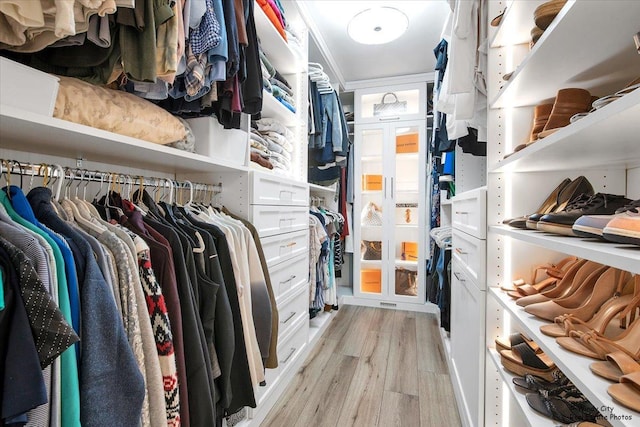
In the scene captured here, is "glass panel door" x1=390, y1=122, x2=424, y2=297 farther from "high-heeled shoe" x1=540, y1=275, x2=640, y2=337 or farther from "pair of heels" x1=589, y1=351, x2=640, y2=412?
"pair of heels" x1=589, y1=351, x2=640, y2=412

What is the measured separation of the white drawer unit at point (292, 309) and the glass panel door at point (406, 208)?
1452mm

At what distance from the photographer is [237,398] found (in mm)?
1057

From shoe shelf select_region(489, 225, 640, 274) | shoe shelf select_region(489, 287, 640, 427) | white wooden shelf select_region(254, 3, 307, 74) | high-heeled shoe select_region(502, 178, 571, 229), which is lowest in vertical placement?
shoe shelf select_region(489, 287, 640, 427)

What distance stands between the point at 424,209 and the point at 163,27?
280 cm

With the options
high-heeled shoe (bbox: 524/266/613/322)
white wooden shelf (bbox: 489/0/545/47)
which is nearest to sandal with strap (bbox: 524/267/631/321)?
high-heeled shoe (bbox: 524/266/613/322)

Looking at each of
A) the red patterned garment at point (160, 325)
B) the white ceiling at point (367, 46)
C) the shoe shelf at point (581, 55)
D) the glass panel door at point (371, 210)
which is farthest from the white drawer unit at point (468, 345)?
the white ceiling at point (367, 46)

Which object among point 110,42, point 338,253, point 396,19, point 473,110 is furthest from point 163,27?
point 338,253

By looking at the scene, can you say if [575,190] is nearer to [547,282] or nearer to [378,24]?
[547,282]

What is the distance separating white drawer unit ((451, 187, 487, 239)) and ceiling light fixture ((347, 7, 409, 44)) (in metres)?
1.20

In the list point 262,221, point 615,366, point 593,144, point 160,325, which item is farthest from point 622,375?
point 262,221

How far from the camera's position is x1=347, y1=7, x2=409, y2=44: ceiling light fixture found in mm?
1893

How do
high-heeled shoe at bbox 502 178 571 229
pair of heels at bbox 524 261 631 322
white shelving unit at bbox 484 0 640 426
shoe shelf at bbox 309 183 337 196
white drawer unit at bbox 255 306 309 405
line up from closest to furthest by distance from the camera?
white shelving unit at bbox 484 0 640 426 → pair of heels at bbox 524 261 631 322 → high-heeled shoe at bbox 502 178 571 229 → white drawer unit at bbox 255 306 309 405 → shoe shelf at bbox 309 183 337 196

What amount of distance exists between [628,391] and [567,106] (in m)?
0.76

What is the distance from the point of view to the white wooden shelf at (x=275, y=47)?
1506mm
